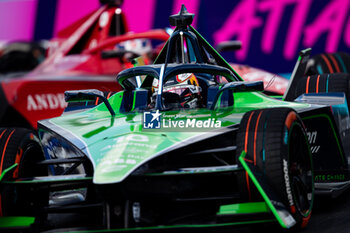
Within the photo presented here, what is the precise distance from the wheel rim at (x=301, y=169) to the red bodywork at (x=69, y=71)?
4521 millimetres

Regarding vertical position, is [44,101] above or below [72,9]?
below

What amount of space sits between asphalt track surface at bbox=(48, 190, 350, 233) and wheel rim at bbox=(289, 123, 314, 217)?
204 mm

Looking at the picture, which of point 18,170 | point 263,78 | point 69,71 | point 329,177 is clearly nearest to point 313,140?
point 329,177

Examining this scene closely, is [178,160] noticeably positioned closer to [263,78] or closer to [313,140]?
[313,140]

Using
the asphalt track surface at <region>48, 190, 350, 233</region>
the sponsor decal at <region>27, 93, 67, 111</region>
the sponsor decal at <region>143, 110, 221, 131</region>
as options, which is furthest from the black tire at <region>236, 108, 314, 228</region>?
the sponsor decal at <region>27, 93, 67, 111</region>

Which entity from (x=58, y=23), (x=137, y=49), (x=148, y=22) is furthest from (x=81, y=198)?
(x=58, y=23)

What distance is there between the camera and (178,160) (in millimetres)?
4457

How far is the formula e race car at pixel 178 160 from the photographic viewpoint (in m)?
4.12

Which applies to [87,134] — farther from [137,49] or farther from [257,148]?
[137,49]

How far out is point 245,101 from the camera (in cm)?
552

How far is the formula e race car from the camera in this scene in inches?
162

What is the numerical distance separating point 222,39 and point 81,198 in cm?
1157

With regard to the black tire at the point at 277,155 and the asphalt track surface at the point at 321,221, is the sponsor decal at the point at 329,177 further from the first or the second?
the black tire at the point at 277,155

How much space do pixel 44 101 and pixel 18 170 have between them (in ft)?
17.0
